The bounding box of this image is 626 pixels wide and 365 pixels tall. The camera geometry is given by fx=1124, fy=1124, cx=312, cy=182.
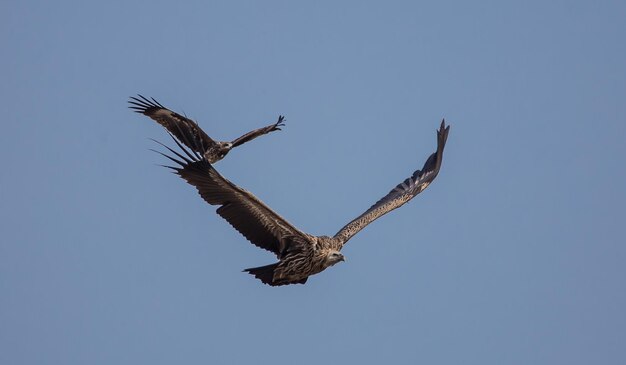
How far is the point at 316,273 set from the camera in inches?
715

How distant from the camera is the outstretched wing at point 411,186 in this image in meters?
20.3

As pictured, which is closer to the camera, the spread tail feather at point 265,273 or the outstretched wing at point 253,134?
the spread tail feather at point 265,273

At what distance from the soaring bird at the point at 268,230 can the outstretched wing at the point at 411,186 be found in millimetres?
755

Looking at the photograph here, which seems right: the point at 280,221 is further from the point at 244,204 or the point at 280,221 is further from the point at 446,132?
the point at 446,132

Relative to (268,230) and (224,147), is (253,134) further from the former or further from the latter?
(268,230)

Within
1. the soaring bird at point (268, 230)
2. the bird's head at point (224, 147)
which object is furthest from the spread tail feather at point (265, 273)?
the bird's head at point (224, 147)

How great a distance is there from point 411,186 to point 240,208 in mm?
5578

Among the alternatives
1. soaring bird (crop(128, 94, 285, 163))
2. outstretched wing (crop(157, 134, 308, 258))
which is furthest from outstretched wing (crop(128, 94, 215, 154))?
outstretched wing (crop(157, 134, 308, 258))

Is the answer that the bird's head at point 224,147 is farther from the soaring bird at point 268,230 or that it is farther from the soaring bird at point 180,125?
the soaring bird at point 268,230

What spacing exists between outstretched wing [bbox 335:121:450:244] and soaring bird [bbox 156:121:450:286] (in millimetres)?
755

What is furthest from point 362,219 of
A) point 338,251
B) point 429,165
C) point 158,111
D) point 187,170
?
point 158,111

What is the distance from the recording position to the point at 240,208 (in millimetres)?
17062

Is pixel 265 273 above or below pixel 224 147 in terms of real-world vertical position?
below

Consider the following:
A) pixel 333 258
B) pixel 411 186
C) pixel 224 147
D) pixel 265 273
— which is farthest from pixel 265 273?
pixel 224 147
